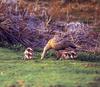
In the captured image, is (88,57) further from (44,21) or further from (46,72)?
(44,21)

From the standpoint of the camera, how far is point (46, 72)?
287 inches

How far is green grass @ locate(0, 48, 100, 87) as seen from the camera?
22.5 feet

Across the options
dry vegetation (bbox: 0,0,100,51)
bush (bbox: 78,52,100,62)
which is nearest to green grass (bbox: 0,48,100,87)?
bush (bbox: 78,52,100,62)

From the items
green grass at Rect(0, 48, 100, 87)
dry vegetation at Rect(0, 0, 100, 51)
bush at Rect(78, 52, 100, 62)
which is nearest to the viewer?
green grass at Rect(0, 48, 100, 87)

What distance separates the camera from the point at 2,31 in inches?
364

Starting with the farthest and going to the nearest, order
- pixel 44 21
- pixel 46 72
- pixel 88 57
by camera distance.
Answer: pixel 44 21, pixel 88 57, pixel 46 72

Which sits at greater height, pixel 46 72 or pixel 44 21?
pixel 44 21

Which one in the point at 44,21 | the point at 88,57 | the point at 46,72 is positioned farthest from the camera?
the point at 44,21

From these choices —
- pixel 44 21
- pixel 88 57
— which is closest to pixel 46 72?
pixel 88 57

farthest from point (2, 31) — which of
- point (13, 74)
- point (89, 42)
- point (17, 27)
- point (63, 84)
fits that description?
point (63, 84)

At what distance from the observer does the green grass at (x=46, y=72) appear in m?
6.85

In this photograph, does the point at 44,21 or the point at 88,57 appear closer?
the point at 88,57

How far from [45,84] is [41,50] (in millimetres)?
2020

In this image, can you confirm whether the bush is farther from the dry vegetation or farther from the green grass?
the dry vegetation
